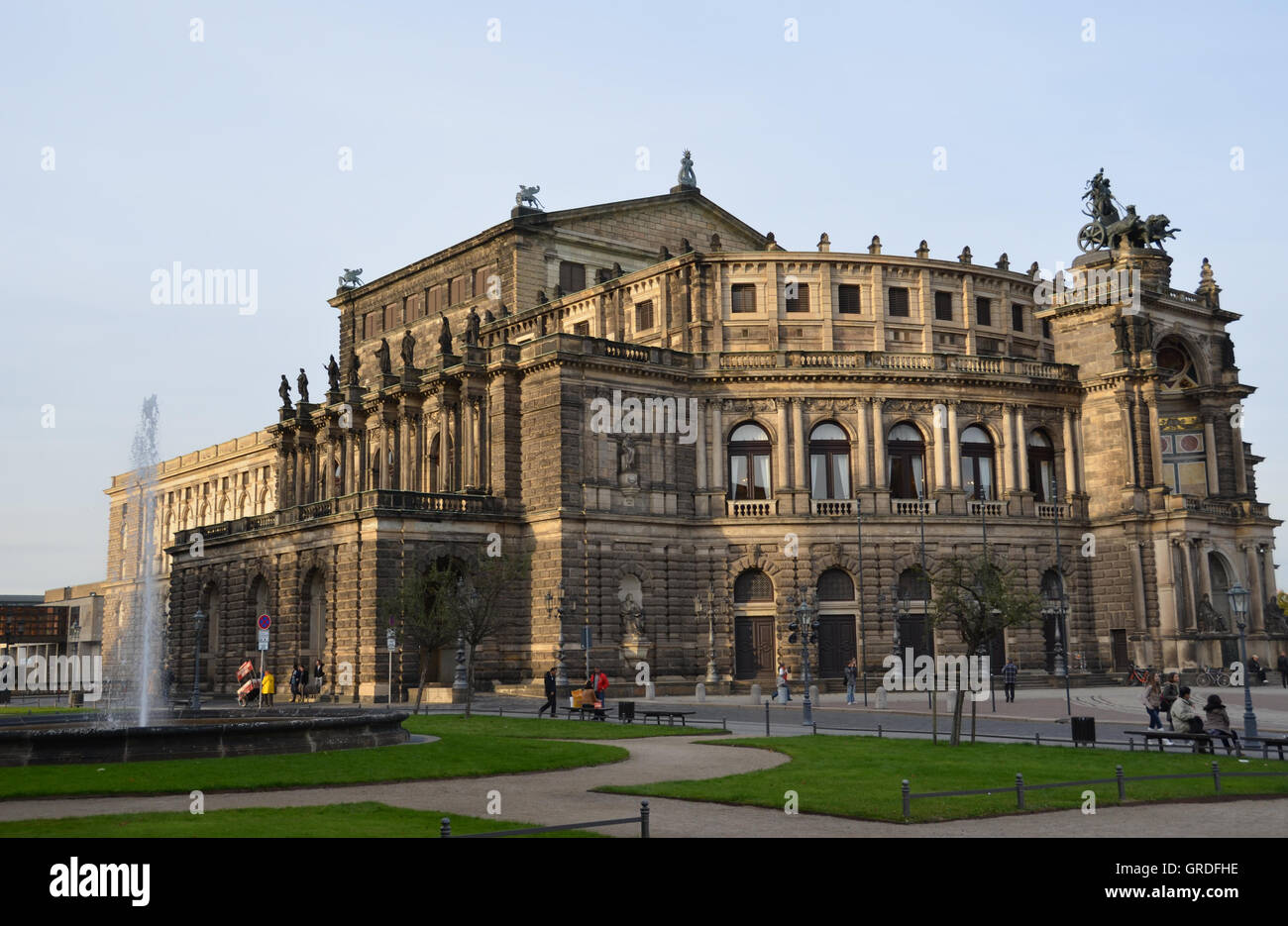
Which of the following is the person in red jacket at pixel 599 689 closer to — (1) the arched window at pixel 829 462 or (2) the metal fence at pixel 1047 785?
(1) the arched window at pixel 829 462

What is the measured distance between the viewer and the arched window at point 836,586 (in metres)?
60.8

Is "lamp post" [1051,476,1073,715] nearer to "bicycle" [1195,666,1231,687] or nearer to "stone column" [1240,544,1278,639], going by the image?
"bicycle" [1195,666,1231,687]

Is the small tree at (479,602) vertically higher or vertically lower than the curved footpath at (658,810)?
higher

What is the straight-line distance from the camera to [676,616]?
59.0 meters

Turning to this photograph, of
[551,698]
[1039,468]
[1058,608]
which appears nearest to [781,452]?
[1039,468]

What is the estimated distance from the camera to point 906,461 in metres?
63.1

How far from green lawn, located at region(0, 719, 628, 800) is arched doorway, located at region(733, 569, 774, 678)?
3078cm

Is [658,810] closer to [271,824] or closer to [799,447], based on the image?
[271,824]

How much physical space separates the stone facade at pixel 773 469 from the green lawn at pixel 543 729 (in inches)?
654

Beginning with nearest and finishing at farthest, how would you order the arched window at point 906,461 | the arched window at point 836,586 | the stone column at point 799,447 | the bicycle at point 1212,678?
the bicycle at point 1212,678, the arched window at point 836,586, the stone column at point 799,447, the arched window at point 906,461

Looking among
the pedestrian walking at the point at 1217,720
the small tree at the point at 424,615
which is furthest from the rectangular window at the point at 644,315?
the pedestrian walking at the point at 1217,720

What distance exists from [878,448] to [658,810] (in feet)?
146

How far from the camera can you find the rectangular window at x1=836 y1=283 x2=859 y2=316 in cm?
6450
